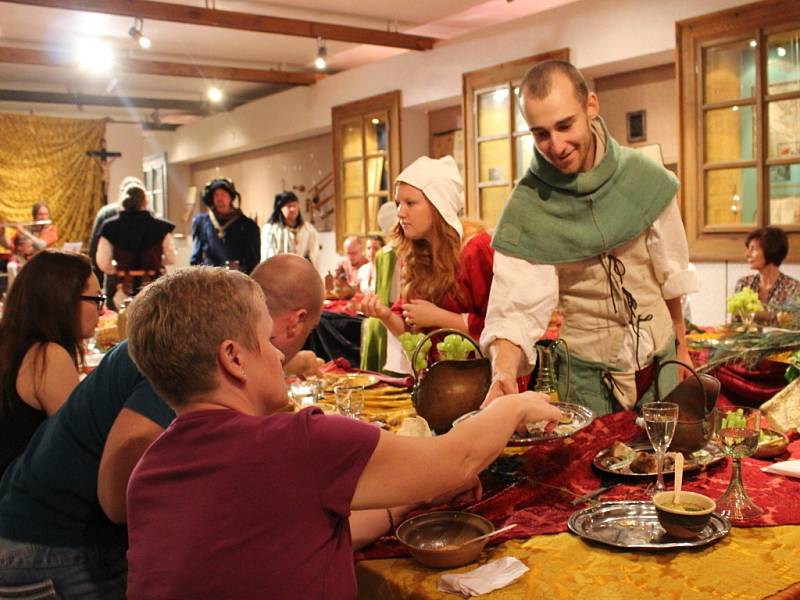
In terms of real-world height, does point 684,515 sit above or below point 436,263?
below

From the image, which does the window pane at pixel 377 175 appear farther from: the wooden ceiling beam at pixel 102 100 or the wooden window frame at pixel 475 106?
the wooden ceiling beam at pixel 102 100

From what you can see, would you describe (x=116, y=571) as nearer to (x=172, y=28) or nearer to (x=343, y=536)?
(x=343, y=536)

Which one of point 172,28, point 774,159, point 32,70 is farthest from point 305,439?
point 32,70

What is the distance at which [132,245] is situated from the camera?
685cm

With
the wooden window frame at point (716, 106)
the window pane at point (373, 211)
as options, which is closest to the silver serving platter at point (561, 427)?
the wooden window frame at point (716, 106)

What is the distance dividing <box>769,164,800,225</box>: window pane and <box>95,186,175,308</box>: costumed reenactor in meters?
4.64

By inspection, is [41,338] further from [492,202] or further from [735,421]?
[492,202]

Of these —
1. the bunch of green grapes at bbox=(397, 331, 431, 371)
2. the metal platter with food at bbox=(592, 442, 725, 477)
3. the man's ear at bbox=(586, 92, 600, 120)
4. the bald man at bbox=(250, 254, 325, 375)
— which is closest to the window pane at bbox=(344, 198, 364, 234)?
the bunch of green grapes at bbox=(397, 331, 431, 371)

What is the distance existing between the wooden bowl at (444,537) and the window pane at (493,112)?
20.0 ft

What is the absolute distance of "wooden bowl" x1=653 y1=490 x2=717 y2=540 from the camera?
1410mm

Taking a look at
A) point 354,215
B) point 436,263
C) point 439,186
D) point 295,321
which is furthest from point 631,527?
point 354,215

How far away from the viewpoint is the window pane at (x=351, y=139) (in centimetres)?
926

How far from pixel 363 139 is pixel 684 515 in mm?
8060

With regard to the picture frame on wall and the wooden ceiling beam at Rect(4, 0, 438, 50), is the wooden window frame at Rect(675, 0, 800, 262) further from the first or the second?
the wooden ceiling beam at Rect(4, 0, 438, 50)
